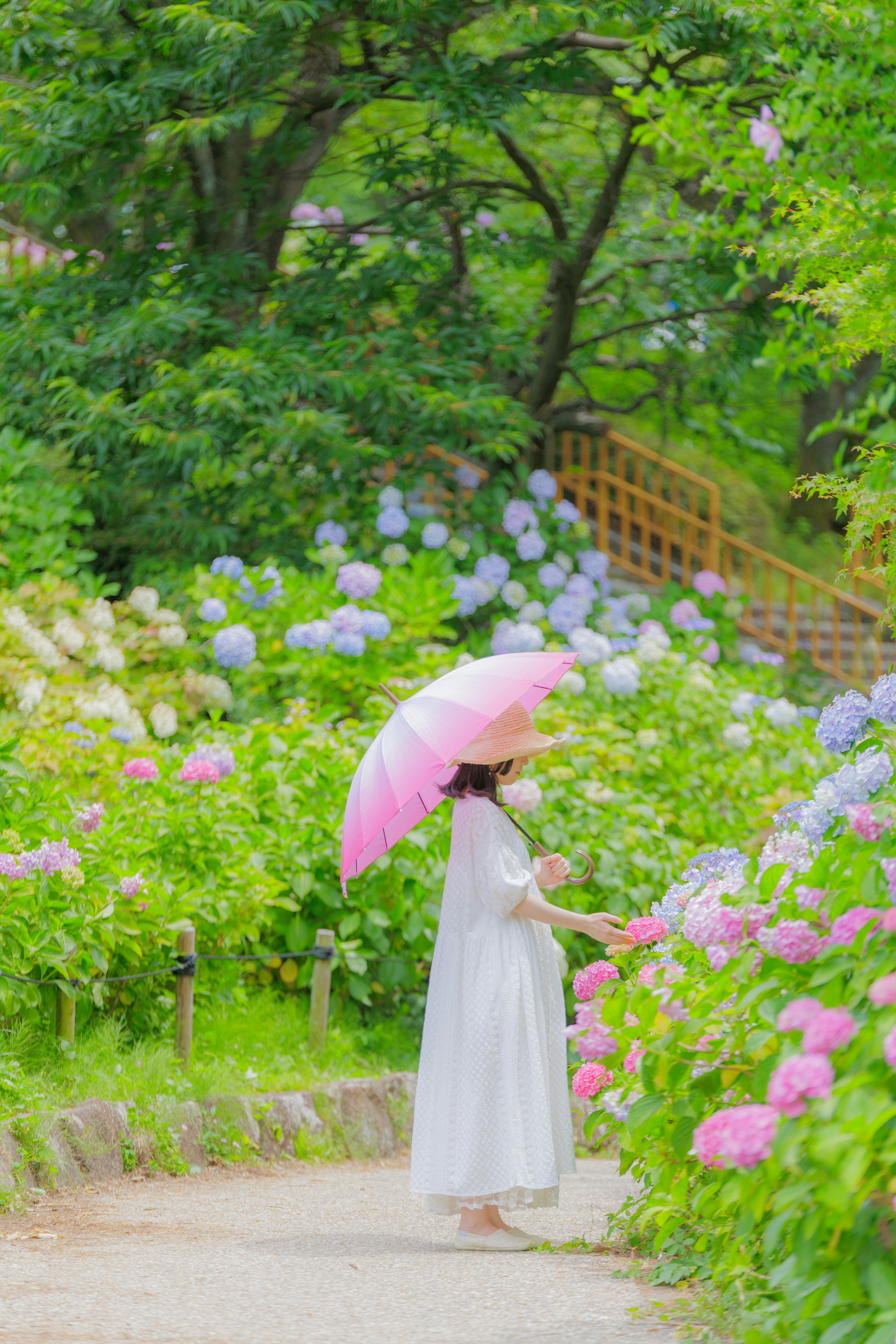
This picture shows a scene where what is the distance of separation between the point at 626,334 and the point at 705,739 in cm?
490

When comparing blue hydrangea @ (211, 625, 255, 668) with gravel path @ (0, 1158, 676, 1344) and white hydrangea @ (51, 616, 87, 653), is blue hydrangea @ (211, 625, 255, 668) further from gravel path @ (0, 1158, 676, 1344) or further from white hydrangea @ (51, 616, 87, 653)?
gravel path @ (0, 1158, 676, 1344)

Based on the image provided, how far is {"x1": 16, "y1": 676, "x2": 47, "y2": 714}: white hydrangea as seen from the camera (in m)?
6.42

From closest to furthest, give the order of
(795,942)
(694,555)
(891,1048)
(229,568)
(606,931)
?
1. (891,1048)
2. (795,942)
3. (606,931)
4. (229,568)
5. (694,555)

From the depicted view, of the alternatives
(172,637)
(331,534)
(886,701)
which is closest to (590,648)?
(331,534)

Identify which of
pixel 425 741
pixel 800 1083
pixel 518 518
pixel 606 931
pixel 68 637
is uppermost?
pixel 518 518

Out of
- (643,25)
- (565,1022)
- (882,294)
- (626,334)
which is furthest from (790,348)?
(626,334)

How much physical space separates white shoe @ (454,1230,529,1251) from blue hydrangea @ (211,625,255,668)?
13.9ft

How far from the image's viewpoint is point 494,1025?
12.4 feet

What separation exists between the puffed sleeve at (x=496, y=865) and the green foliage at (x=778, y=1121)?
59cm

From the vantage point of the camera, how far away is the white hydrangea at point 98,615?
742 cm

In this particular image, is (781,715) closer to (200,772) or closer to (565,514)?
(565,514)

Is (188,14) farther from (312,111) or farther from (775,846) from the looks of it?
(775,846)

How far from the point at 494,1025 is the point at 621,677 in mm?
4019

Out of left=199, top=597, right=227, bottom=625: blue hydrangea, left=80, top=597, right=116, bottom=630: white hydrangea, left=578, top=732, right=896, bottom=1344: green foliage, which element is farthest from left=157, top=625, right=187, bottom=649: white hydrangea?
left=578, top=732, right=896, bottom=1344: green foliage
